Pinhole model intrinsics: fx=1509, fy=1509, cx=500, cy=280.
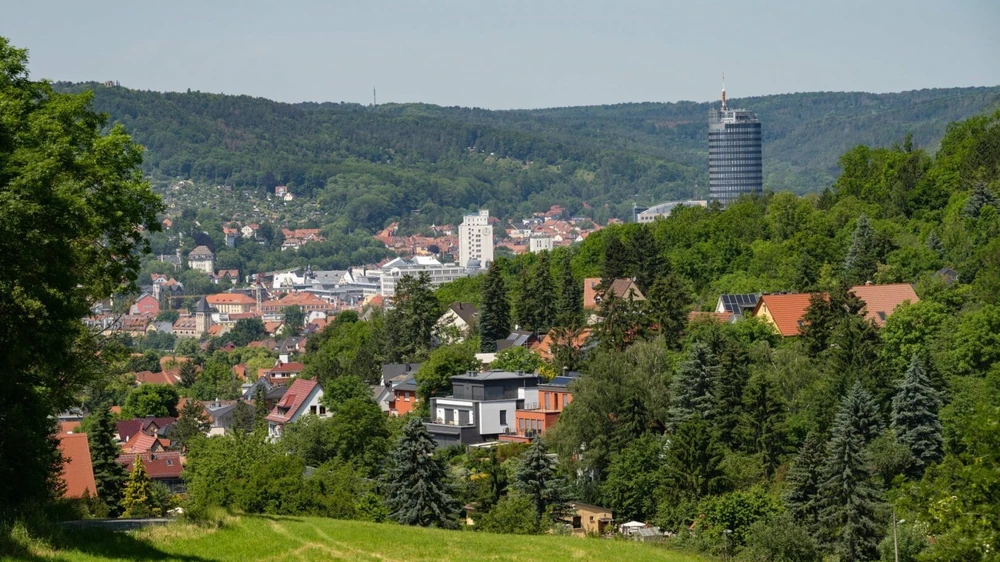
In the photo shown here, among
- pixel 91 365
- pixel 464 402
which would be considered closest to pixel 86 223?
pixel 91 365

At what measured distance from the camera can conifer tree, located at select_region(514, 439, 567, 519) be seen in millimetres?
42750

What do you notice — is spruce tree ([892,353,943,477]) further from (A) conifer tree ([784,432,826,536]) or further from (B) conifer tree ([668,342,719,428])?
(B) conifer tree ([668,342,719,428])

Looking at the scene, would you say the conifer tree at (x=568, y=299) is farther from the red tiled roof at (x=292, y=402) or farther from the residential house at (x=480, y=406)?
the red tiled roof at (x=292, y=402)

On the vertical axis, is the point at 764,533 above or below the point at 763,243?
below

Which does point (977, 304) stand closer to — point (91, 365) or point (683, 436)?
point (683, 436)

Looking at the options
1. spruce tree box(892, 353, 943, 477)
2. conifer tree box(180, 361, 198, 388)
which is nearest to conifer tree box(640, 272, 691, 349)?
spruce tree box(892, 353, 943, 477)

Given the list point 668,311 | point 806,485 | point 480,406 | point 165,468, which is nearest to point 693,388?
point 806,485

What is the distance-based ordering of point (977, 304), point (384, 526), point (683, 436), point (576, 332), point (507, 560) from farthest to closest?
point (576, 332), point (977, 304), point (683, 436), point (384, 526), point (507, 560)

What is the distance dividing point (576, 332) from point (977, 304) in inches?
670

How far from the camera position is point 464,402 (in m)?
61.0

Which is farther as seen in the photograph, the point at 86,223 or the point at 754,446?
the point at 754,446

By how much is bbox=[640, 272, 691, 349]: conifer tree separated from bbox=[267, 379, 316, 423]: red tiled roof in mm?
20345

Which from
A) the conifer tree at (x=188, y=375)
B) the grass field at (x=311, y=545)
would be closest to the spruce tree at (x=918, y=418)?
the grass field at (x=311, y=545)

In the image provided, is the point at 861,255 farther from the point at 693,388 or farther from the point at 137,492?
the point at 137,492
